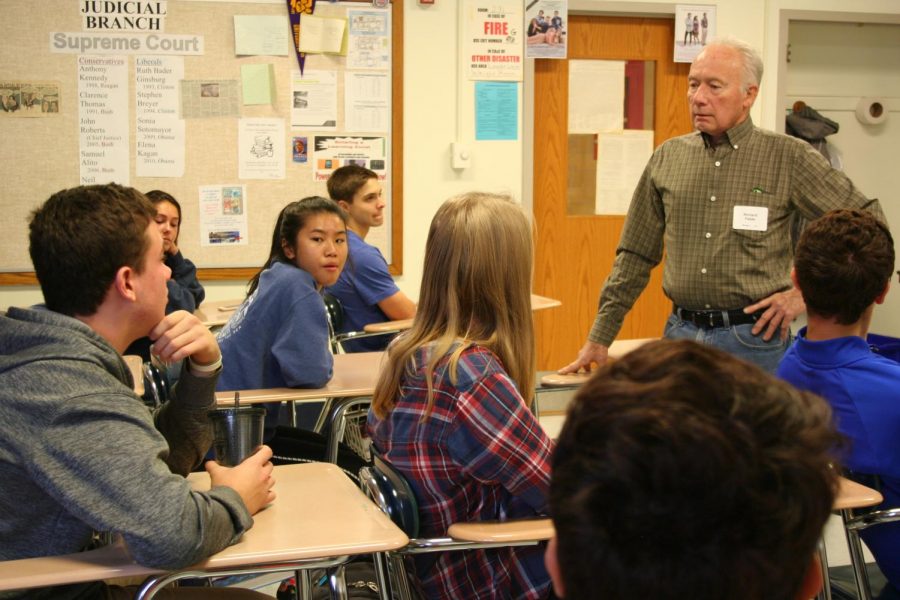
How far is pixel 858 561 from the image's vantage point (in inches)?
74.2

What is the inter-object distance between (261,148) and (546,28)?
1698mm

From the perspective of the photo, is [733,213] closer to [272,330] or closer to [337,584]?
[272,330]

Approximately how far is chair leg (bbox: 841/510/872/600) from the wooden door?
3.71 metres

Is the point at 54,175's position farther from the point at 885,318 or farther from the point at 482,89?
the point at 885,318

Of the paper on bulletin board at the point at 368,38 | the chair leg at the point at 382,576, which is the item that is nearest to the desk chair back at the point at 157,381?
the chair leg at the point at 382,576

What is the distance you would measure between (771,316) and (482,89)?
9.19 feet

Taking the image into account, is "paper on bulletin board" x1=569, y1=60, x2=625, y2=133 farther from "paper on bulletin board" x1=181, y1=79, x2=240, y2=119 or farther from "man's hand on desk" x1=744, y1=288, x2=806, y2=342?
"man's hand on desk" x1=744, y1=288, x2=806, y2=342

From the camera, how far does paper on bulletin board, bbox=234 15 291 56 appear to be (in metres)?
5.07

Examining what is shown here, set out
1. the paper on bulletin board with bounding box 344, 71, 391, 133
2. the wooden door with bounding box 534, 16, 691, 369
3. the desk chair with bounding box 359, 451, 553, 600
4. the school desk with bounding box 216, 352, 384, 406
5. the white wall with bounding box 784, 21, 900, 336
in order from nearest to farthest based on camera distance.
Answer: the desk chair with bounding box 359, 451, 553, 600 → the school desk with bounding box 216, 352, 384, 406 → the paper on bulletin board with bounding box 344, 71, 391, 133 → the wooden door with bounding box 534, 16, 691, 369 → the white wall with bounding box 784, 21, 900, 336

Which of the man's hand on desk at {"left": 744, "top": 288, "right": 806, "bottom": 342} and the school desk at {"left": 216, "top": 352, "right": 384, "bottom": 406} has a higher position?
the man's hand on desk at {"left": 744, "top": 288, "right": 806, "bottom": 342}

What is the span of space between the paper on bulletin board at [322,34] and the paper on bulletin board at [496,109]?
79 centimetres

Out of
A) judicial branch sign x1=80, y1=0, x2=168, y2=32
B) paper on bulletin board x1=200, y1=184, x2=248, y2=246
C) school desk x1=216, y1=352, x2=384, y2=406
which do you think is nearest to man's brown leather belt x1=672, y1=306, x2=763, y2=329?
school desk x1=216, y1=352, x2=384, y2=406

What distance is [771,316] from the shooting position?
9.89 feet

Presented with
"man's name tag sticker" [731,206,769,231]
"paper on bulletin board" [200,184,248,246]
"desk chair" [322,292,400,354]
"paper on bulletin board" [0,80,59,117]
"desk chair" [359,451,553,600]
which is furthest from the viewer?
"paper on bulletin board" [200,184,248,246]
